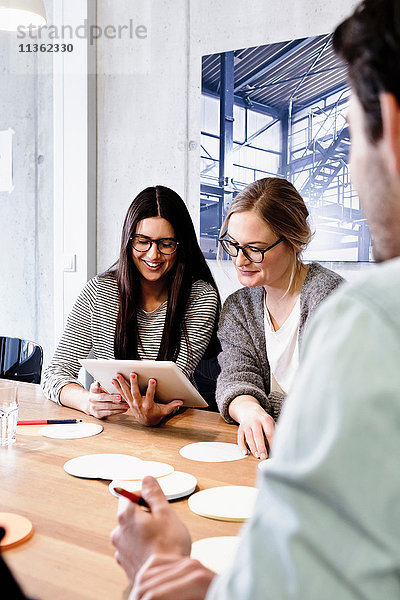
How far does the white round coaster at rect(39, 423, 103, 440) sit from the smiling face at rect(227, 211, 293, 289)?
0.62 meters

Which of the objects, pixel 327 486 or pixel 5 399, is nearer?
pixel 327 486

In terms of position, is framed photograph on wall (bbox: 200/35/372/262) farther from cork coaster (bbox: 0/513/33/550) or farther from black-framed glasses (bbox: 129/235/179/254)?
cork coaster (bbox: 0/513/33/550)

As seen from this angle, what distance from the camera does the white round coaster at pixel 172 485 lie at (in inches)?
43.3

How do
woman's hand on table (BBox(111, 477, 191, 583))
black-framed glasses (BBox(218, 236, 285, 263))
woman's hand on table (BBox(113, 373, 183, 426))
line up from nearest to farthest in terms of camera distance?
woman's hand on table (BBox(111, 477, 191, 583)) → woman's hand on table (BBox(113, 373, 183, 426)) → black-framed glasses (BBox(218, 236, 285, 263))

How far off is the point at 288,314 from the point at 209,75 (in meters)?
1.58

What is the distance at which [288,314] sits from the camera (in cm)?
189

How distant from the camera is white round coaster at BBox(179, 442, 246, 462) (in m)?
1.32

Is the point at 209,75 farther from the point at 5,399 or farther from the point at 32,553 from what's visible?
the point at 32,553

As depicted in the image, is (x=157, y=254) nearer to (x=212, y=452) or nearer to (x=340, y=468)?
(x=212, y=452)

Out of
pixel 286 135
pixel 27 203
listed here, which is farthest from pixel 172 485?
pixel 27 203

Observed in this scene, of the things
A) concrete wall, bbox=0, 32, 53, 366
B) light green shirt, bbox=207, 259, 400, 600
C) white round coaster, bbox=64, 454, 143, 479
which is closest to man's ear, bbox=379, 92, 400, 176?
light green shirt, bbox=207, 259, 400, 600

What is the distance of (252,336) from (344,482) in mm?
1494

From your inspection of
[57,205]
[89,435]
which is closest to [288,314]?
[89,435]

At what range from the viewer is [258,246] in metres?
1.84
